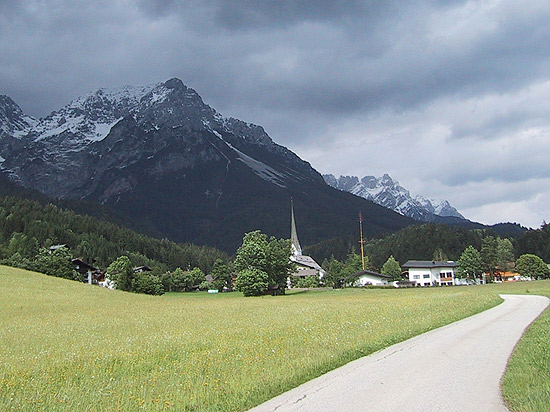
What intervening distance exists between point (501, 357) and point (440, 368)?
3143 millimetres

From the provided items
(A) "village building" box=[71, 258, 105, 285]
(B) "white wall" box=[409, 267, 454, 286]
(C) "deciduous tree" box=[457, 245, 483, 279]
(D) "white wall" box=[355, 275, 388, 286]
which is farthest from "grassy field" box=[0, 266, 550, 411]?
(B) "white wall" box=[409, 267, 454, 286]

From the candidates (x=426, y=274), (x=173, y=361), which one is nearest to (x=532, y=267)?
(x=426, y=274)

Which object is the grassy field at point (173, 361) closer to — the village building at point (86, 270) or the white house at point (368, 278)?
the village building at point (86, 270)

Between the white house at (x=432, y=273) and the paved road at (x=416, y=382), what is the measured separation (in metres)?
129

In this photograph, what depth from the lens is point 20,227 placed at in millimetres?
161875

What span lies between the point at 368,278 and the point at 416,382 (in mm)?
119791

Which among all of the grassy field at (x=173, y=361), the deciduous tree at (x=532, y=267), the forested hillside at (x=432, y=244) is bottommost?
the grassy field at (x=173, y=361)

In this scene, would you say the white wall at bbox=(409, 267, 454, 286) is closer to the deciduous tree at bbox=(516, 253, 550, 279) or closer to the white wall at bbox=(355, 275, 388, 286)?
the white wall at bbox=(355, 275, 388, 286)

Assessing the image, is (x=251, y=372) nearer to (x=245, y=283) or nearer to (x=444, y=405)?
(x=444, y=405)

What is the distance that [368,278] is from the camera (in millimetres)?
128875

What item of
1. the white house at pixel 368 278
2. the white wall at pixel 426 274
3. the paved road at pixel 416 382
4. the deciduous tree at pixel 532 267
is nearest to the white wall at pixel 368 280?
the white house at pixel 368 278

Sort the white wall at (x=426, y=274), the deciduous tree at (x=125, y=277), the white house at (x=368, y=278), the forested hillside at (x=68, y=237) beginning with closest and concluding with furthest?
the deciduous tree at (x=125, y=277) → the white house at (x=368, y=278) → the white wall at (x=426, y=274) → the forested hillside at (x=68, y=237)

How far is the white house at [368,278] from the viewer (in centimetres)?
12769

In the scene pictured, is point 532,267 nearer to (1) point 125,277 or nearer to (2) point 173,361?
(1) point 125,277
